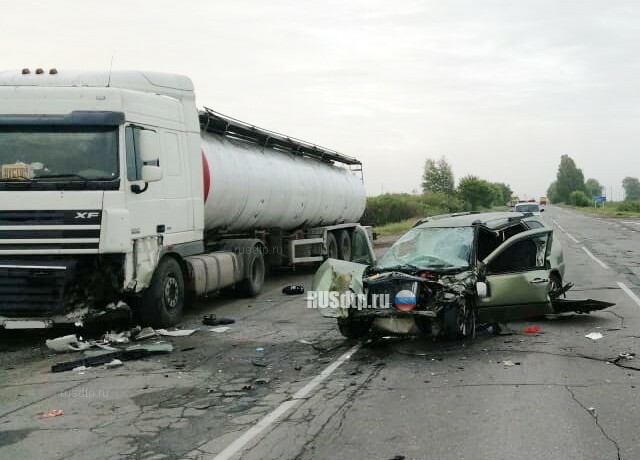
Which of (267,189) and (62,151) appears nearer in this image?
(62,151)

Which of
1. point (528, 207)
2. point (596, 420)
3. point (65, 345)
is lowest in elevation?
point (596, 420)

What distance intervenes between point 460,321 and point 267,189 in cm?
777

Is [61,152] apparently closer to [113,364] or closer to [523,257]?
[113,364]

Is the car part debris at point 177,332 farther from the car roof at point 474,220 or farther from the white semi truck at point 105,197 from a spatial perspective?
the car roof at point 474,220

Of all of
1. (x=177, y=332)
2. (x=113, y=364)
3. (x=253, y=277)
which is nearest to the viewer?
(x=113, y=364)

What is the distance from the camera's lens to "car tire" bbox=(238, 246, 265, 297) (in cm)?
1398

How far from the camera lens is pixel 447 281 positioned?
8.28m

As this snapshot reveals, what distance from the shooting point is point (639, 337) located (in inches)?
336

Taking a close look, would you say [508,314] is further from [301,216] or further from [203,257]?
[301,216]

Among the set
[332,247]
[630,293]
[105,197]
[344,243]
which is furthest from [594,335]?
[344,243]

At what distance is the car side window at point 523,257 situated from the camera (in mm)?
9180

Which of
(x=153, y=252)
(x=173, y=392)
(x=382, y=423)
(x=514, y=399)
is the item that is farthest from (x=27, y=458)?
(x=153, y=252)

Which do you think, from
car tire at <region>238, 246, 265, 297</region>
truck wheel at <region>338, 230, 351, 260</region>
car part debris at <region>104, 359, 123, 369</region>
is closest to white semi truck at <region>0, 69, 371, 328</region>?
car tire at <region>238, 246, 265, 297</region>

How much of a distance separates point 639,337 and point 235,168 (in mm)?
8118
